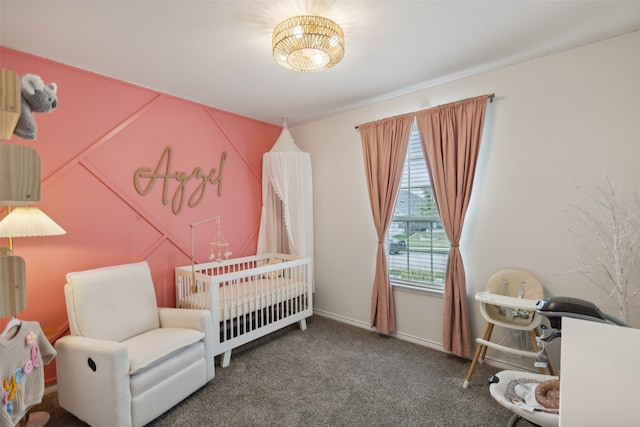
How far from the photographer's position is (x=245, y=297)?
111 inches

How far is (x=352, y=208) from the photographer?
3514 millimetres

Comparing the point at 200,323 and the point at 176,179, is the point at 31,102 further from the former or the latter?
the point at 176,179

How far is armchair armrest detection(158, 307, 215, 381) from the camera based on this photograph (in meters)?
2.30

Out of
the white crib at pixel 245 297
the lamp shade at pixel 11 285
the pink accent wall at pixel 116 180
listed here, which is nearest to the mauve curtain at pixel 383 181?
the white crib at pixel 245 297

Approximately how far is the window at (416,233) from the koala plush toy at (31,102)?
2770mm

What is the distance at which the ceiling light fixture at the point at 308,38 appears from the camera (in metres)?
1.72

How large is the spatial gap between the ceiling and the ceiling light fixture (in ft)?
0.30

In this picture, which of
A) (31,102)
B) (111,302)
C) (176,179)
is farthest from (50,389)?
(31,102)

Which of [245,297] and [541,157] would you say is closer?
[541,157]

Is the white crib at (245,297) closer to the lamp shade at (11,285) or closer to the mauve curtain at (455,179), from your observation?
the mauve curtain at (455,179)

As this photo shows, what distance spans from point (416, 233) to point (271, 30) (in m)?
2.27

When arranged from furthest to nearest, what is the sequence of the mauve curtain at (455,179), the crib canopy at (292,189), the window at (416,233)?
the crib canopy at (292,189)
the window at (416,233)
the mauve curtain at (455,179)

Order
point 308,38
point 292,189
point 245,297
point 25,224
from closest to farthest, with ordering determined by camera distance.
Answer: point 308,38
point 25,224
point 245,297
point 292,189

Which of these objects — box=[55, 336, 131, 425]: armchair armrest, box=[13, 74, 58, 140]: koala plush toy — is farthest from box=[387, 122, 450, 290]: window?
box=[13, 74, 58, 140]: koala plush toy
